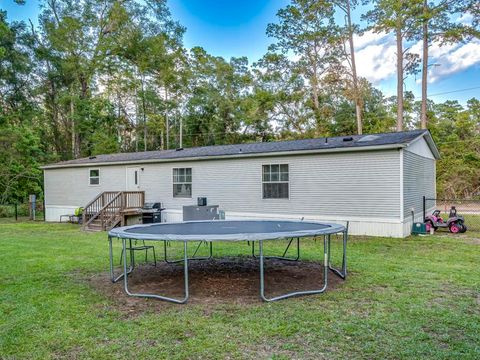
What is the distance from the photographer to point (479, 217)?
44.7 feet

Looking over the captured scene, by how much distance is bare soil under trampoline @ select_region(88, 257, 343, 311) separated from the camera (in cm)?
447

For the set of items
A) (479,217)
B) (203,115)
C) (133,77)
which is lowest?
(479,217)

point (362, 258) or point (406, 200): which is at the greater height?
point (406, 200)

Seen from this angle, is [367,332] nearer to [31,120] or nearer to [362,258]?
[362,258]

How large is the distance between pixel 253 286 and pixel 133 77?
24.8 metres

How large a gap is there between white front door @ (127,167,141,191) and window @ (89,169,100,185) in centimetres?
176

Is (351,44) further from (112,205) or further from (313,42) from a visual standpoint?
(112,205)

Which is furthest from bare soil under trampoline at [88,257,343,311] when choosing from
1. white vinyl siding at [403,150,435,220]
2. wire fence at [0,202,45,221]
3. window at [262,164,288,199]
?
wire fence at [0,202,45,221]

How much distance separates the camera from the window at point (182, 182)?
1294 centimetres

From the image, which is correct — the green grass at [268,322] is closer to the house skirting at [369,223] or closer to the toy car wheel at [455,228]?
the house skirting at [369,223]

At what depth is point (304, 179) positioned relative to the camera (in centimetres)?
1071

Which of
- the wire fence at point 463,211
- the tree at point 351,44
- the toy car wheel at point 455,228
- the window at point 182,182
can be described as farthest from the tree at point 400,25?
the window at point 182,182

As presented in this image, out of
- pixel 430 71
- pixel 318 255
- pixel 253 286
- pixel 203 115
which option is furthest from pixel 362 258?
pixel 203 115

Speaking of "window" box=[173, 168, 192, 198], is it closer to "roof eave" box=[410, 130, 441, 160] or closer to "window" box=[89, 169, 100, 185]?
"window" box=[89, 169, 100, 185]
